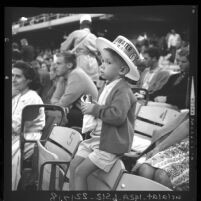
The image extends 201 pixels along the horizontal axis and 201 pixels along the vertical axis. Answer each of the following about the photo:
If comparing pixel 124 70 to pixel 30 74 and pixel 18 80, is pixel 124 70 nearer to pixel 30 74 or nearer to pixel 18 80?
pixel 30 74

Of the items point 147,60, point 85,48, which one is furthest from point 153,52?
point 85,48

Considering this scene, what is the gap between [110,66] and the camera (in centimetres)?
484

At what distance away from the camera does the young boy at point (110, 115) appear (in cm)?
481

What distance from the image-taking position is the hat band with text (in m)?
4.81

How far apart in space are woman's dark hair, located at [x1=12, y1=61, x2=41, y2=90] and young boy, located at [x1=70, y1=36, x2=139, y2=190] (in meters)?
A: 0.48

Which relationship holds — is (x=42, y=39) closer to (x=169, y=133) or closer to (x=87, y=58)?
(x=87, y=58)

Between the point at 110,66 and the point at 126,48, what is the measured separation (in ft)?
0.69

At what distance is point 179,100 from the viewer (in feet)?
16.2

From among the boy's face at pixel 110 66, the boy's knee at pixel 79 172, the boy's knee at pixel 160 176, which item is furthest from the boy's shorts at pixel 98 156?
the boy's face at pixel 110 66

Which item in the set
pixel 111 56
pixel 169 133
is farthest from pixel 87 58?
pixel 169 133

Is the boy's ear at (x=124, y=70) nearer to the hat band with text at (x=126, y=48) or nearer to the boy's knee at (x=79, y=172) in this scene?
the hat band with text at (x=126, y=48)

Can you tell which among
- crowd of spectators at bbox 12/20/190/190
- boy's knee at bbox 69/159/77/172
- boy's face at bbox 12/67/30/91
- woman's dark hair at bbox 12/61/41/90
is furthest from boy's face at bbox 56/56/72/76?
boy's knee at bbox 69/159/77/172

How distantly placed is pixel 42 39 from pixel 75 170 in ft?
3.94

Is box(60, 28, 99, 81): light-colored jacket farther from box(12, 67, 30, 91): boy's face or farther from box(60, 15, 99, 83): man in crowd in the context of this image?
box(12, 67, 30, 91): boy's face
